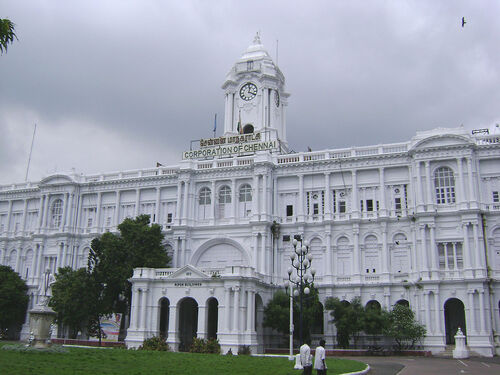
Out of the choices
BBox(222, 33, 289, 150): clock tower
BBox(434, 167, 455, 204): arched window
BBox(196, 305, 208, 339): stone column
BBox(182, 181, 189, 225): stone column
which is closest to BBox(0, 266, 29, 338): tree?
BBox(182, 181, 189, 225): stone column

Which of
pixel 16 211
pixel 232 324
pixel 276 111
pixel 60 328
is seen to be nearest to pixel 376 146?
Result: pixel 276 111

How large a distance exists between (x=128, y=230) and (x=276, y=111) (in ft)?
94.8

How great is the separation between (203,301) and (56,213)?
32527 millimetres

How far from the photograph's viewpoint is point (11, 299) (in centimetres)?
6838

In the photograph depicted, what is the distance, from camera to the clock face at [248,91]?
75.9 metres

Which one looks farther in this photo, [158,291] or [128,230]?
[128,230]

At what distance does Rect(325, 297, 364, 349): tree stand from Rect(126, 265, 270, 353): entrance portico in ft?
25.5

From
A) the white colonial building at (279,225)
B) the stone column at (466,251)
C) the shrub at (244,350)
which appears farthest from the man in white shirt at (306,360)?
the stone column at (466,251)

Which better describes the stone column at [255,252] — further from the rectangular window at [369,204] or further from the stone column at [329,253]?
the rectangular window at [369,204]

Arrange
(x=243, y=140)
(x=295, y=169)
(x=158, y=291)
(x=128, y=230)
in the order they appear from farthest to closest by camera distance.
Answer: (x=243, y=140) → (x=295, y=169) → (x=128, y=230) → (x=158, y=291)

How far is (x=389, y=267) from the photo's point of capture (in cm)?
5706

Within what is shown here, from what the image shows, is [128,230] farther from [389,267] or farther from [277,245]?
[389,267]

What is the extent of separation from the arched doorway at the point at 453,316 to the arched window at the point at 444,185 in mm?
10416

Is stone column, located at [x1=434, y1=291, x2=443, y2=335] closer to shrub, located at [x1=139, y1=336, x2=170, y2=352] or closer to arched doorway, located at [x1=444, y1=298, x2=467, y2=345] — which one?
arched doorway, located at [x1=444, y1=298, x2=467, y2=345]
